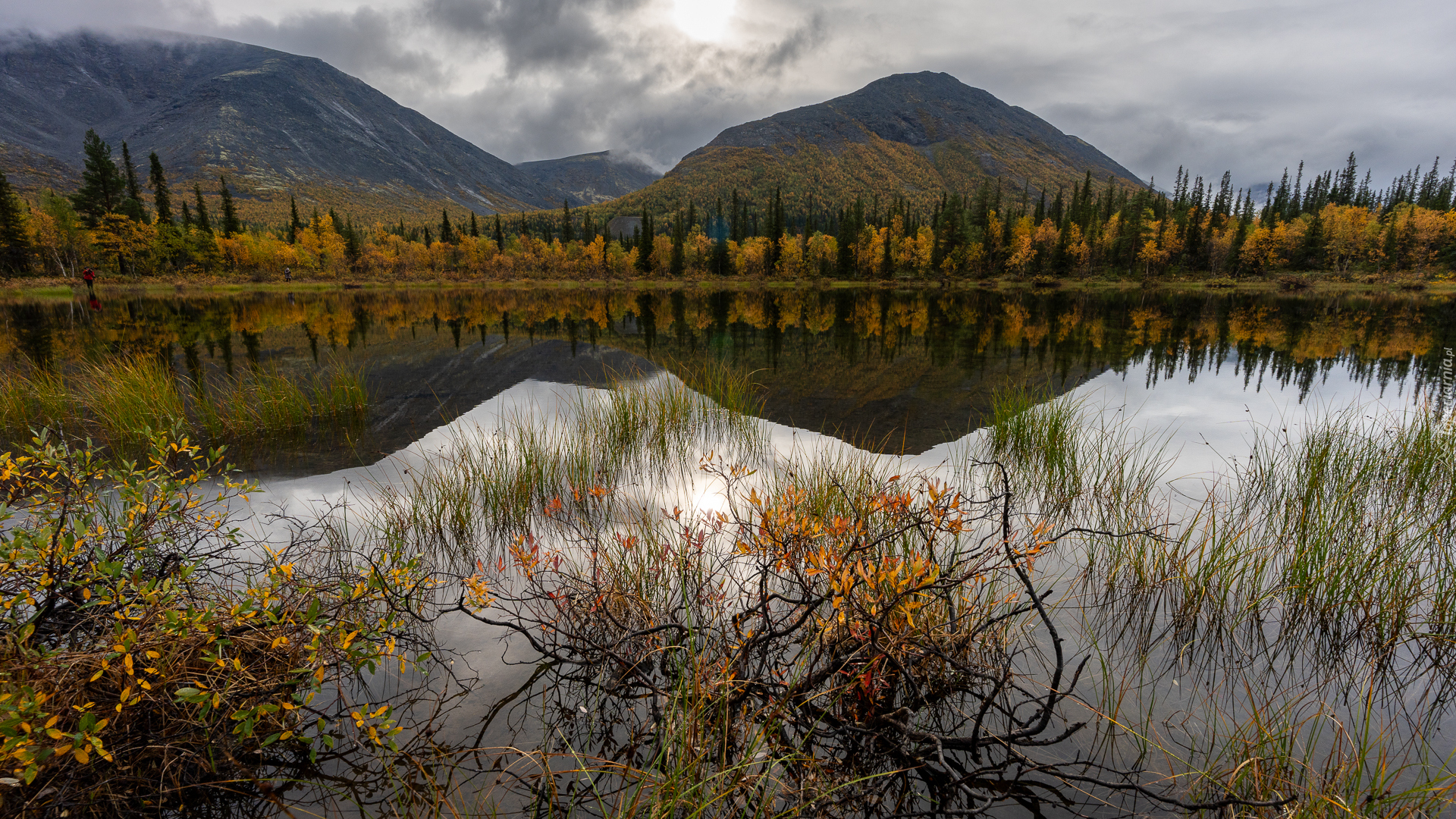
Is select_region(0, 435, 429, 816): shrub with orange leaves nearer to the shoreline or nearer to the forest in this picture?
the shoreline

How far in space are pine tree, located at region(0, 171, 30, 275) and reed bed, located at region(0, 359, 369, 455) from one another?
7213 centimetres

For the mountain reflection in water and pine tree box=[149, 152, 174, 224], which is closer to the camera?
the mountain reflection in water

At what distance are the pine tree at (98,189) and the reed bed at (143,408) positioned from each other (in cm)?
7936

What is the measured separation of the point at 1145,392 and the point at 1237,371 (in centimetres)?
509

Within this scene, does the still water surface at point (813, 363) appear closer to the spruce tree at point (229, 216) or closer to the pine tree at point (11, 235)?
the pine tree at point (11, 235)

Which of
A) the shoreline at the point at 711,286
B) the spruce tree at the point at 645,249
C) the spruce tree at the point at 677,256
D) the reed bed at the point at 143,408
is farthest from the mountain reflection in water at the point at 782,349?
the spruce tree at the point at 645,249

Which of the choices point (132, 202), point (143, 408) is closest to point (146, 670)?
point (143, 408)

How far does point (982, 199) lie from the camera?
90188mm

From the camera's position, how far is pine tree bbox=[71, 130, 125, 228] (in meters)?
62.4

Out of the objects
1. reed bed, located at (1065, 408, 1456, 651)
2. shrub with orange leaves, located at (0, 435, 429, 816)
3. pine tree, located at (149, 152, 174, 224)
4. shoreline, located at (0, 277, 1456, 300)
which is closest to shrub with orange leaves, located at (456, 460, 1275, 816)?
shrub with orange leaves, located at (0, 435, 429, 816)

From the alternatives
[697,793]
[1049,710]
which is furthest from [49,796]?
[1049,710]

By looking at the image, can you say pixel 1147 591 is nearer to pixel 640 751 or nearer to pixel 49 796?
pixel 640 751

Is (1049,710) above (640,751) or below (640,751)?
above

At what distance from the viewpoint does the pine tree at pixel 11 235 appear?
54.0 meters
